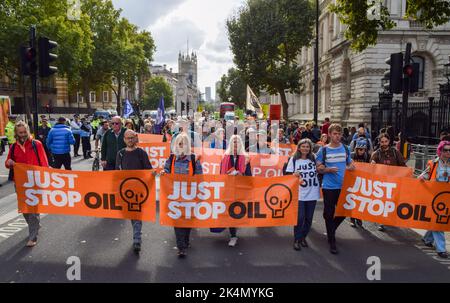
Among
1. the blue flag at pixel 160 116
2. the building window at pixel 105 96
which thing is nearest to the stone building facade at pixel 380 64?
the blue flag at pixel 160 116

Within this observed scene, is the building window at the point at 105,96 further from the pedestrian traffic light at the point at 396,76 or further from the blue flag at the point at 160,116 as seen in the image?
the pedestrian traffic light at the point at 396,76

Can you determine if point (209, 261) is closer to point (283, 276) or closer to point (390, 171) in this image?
point (283, 276)

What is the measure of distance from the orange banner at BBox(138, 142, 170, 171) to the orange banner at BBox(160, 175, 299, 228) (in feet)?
16.8

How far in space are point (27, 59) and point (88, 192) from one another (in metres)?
4.45

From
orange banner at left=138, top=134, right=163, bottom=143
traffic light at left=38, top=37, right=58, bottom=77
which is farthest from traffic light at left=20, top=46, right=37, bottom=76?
orange banner at left=138, top=134, right=163, bottom=143

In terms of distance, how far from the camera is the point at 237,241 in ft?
21.0

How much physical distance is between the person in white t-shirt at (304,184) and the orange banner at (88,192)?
85.4 inches

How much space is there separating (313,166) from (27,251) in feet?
14.5

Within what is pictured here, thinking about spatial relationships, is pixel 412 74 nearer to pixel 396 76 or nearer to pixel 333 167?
pixel 396 76

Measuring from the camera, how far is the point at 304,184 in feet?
19.4

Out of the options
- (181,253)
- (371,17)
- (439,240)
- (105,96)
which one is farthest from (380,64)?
(105,96)

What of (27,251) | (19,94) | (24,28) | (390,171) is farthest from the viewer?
(19,94)

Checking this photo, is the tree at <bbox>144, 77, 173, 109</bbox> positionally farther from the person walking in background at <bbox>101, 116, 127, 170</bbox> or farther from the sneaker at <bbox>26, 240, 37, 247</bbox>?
the sneaker at <bbox>26, 240, 37, 247</bbox>

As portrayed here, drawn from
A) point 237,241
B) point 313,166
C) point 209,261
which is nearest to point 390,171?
point 313,166
